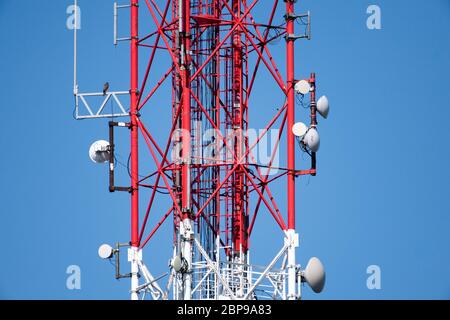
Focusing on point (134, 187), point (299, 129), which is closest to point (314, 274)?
point (299, 129)

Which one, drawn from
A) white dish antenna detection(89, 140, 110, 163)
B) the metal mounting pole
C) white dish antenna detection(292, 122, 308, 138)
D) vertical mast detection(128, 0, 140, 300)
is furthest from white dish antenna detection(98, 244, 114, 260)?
white dish antenna detection(292, 122, 308, 138)

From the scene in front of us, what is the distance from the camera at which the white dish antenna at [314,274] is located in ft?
228

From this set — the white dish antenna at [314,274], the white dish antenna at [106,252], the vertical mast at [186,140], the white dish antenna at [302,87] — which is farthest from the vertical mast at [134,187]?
the white dish antenna at [314,274]

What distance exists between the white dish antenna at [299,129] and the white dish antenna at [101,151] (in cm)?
750

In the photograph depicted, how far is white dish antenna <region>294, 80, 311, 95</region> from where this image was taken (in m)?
71.5

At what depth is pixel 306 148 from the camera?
71.3 metres

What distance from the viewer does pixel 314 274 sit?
69500 millimetres

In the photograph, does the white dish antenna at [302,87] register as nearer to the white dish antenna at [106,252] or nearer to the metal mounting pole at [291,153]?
the metal mounting pole at [291,153]
